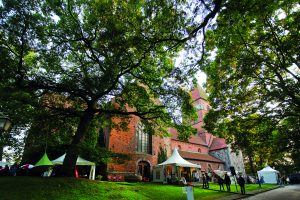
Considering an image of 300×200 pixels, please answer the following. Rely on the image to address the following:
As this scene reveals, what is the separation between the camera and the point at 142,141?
2752cm

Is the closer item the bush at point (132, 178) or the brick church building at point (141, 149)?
the bush at point (132, 178)

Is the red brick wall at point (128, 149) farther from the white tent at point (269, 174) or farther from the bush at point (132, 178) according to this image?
the white tent at point (269, 174)

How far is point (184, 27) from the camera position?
9.62 meters

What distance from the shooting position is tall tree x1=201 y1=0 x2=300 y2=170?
873 cm

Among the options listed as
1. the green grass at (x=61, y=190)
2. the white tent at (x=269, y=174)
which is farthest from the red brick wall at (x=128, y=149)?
the white tent at (x=269, y=174)

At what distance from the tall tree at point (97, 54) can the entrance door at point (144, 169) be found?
10559mm

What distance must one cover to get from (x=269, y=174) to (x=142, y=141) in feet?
86.7

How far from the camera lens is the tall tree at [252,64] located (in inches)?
344

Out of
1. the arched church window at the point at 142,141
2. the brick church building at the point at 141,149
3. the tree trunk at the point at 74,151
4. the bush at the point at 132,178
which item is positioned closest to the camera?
the tree trunk at the point at 74,151

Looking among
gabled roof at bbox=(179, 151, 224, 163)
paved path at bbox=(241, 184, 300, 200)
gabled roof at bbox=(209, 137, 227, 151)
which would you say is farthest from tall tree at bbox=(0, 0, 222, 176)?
gabled roof at bbox=(209, 137, 227, 151)

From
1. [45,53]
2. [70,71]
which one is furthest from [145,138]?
[45,53]

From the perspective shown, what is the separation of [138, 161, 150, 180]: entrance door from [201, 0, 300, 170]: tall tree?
13288mm

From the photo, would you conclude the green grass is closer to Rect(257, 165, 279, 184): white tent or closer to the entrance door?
the entrance door


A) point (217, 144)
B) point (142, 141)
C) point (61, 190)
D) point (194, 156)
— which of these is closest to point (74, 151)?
point (61, 190)
